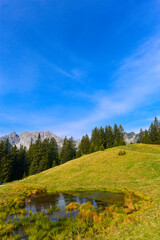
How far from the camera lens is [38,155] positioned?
8412 centimetres

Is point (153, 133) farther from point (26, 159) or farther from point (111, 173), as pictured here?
point (26, 159)

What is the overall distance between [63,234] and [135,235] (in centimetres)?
541

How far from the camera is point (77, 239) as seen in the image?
33.6 feet

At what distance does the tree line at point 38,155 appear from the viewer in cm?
7362

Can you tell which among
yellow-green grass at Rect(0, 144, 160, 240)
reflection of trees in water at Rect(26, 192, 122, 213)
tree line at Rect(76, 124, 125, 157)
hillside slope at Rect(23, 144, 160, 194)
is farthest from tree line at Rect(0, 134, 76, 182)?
reflection of trees in water at Rect(26, 192, 122, 213)

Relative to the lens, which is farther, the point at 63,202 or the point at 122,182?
the point at 122,182

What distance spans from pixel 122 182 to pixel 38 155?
63809 millimetres

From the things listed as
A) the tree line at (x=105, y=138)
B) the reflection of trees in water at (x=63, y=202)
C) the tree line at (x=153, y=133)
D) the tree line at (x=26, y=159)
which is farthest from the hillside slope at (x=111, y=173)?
the tree line at (x=153, y=133)

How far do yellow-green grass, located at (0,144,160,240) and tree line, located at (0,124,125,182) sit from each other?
2554cm

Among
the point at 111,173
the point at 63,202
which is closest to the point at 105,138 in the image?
the point at 111,173

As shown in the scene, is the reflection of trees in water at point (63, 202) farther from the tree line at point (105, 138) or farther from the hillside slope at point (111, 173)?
the tree line at point (105, 138)

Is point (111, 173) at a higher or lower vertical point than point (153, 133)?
lower

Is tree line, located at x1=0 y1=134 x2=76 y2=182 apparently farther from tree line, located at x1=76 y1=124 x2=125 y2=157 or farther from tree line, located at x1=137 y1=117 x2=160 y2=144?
tree line, located at x1=137 y1=117 x2=160 y2=144

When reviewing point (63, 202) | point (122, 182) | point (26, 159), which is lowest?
point (63, 202)
